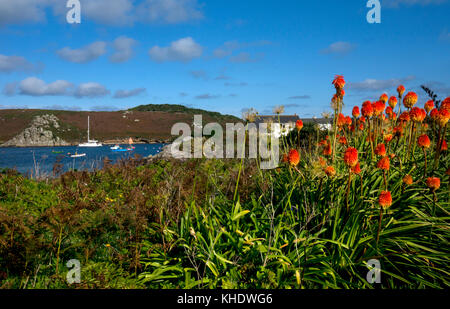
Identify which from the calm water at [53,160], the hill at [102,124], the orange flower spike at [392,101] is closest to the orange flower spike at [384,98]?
the orange flower spike at [392,101]

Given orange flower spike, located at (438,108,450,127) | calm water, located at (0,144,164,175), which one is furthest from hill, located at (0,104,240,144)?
orange flower spike, located at (438,108,450,127)

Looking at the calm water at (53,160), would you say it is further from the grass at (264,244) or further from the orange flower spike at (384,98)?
the orange flower spike at (384,98)

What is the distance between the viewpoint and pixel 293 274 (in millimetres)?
2490

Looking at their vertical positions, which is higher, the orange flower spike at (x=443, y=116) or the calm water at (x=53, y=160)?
the orange flower spike at (x=443, y=116)

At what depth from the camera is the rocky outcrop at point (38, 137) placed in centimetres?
7204

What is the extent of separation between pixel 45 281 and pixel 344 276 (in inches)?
102

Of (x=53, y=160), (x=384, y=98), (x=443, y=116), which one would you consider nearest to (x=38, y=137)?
(x=53, y=160)

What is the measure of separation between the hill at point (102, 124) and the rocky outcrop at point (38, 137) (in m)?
0.97

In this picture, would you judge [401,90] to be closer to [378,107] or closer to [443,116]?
[378,107]

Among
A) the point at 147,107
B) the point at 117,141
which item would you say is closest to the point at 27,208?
the point at 117,141

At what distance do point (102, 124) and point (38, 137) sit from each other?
16.3 meters

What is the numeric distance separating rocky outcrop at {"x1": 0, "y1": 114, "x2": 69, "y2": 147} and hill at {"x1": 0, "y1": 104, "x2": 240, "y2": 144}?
97 cm

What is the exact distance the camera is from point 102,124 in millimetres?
83938
